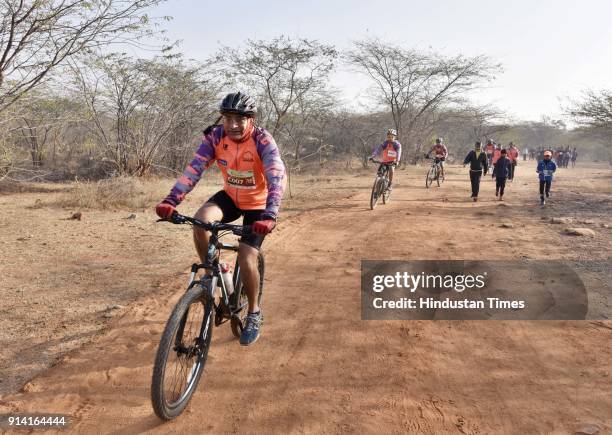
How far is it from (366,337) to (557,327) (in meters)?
1.97

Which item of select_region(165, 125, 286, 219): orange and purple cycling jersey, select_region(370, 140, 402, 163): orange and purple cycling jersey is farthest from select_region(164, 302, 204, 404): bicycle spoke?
select_region(370, 140, 402, 163): orange and purple cycling jersey

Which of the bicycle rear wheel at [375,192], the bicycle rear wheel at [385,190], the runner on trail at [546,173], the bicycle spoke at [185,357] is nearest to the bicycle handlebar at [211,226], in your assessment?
the bicycle spoke at [185,357]

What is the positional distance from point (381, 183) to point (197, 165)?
8.95 meters

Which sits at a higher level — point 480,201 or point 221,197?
point 221,197

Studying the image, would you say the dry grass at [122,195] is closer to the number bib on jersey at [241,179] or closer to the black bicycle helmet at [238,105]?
the number bib on jersey at [241,179]

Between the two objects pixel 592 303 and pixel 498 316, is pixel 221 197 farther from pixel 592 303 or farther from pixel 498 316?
pixel 592 303

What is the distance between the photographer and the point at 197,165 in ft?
12.5

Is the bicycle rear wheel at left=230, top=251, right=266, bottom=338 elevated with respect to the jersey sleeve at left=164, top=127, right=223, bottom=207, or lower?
lower

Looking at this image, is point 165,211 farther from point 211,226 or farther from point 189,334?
point 189,334

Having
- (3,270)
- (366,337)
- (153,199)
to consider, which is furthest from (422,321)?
(153,199)

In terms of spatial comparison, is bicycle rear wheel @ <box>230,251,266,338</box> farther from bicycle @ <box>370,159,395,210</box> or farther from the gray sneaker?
bicycle @ <box>370,159,395,210</box>

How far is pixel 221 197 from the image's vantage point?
3.95 meters

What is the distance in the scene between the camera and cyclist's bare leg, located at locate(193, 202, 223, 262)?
3463 millimetres

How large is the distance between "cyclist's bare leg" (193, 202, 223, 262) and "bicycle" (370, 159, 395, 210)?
8.50m
